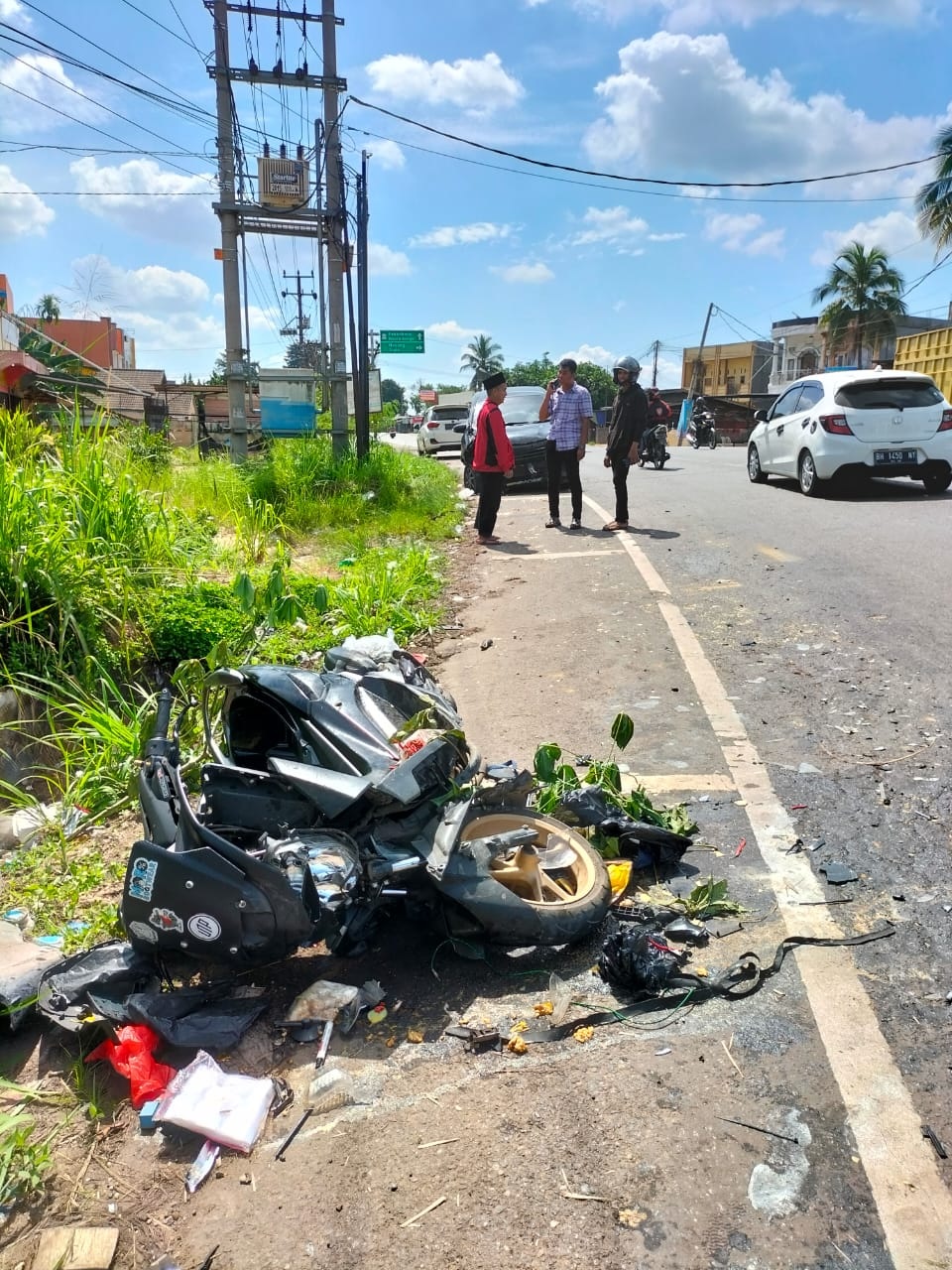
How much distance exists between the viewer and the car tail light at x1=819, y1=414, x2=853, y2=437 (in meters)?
11.4

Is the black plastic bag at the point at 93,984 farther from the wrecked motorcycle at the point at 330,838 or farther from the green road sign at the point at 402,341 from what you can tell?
the green road sign at the point at 402,341

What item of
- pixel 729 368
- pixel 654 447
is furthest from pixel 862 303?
pixel 654 447

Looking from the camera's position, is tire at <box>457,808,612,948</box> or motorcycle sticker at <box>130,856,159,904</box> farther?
tire at <box>457,808,612,948</box>

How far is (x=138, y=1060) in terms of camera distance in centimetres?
235

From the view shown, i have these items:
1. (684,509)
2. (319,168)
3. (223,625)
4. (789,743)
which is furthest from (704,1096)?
(319,168)

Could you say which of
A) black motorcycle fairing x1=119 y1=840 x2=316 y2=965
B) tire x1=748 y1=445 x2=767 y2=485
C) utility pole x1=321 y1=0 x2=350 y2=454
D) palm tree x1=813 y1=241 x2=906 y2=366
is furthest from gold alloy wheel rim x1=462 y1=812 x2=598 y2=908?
palm tree x1=813 y1=241 x2=906 y2=366

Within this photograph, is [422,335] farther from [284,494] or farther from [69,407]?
[69,407]

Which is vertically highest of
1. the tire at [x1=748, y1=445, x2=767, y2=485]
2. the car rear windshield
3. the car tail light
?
the car rear windshield

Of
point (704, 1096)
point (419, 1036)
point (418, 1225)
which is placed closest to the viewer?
point (418, 1225)

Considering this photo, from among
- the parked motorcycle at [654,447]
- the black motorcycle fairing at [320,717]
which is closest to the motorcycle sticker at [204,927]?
the black motorcycle fairing at [320,717]

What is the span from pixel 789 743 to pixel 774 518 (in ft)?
21.8

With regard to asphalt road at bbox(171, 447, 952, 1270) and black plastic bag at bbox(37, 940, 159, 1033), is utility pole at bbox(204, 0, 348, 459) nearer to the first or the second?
asphalt road at bbox(171, 447, 952, 1270)

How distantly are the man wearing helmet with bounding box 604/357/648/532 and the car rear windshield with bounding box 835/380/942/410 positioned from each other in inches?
131

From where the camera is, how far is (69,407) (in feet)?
21.3
